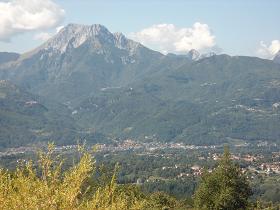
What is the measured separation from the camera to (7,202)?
12.0 meters

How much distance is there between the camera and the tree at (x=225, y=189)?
53.2m

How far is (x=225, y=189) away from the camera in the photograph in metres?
54.0

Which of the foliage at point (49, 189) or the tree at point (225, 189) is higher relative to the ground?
the foliage at point (49, 189)

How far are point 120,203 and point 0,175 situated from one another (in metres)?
3.33

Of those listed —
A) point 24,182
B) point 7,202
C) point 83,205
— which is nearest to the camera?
point 7,202

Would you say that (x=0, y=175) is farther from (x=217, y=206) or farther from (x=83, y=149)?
(x=217, y=206)

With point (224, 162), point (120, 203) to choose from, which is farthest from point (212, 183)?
point (120, 203)

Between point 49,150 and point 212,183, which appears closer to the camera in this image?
point 49,150

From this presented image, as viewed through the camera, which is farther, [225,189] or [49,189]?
[225,189]

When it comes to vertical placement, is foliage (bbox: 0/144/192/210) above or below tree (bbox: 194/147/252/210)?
above

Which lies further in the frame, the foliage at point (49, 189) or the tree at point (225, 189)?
the tree at point (225, 189)

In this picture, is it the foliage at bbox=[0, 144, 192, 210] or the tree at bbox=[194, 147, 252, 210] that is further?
the tree at bbox=[194, 147, 252, 210]

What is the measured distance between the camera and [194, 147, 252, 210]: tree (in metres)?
53.2

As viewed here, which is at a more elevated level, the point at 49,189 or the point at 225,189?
the point at 49,189
